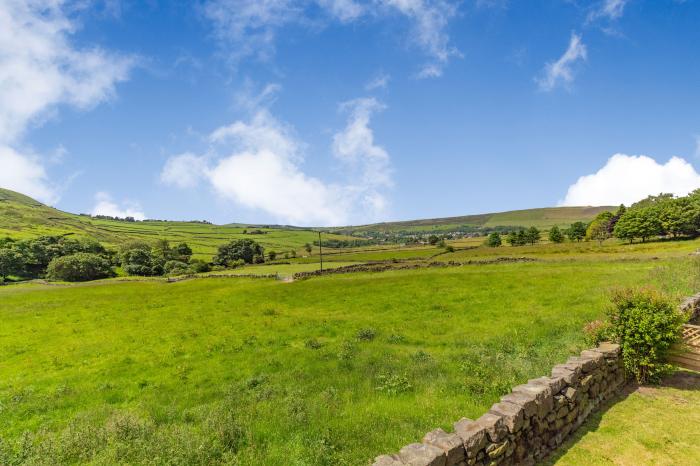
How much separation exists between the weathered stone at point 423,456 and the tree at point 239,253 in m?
136

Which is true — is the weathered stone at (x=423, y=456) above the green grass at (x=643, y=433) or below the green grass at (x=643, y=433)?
above

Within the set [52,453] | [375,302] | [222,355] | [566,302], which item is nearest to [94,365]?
[222,355]

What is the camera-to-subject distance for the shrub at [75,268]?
101m

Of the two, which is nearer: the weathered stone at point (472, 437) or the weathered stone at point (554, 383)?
the weathered stone at point (472, 437)

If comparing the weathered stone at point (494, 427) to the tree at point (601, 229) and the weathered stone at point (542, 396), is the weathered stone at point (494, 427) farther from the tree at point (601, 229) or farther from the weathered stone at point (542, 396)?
the tree at point (601, 229)

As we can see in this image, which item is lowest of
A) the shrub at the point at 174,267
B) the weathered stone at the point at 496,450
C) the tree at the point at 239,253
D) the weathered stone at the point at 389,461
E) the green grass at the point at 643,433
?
the shrub at the point at 174,267

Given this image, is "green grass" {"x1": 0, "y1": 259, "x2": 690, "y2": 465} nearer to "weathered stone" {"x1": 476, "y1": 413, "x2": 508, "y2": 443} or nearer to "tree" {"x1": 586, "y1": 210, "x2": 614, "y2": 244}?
"weathered stone" {"x1": 476, "y1": 413, "x2": 508, "y2": 443}

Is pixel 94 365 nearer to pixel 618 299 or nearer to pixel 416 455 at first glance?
pixel 416 455

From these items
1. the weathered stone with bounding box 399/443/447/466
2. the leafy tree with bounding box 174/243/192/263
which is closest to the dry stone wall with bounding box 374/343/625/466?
the weathered stone with bounding box 399/443/447/466

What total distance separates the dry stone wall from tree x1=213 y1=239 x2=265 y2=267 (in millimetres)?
134743

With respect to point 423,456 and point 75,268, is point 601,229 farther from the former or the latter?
point 75,268

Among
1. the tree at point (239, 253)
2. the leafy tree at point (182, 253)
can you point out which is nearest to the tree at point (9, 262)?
the leafy tree at point (182, 253)

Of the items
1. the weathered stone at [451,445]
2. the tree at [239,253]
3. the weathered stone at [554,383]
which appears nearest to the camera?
the weathered stone at [451,445]

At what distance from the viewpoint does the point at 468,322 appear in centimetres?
2080
